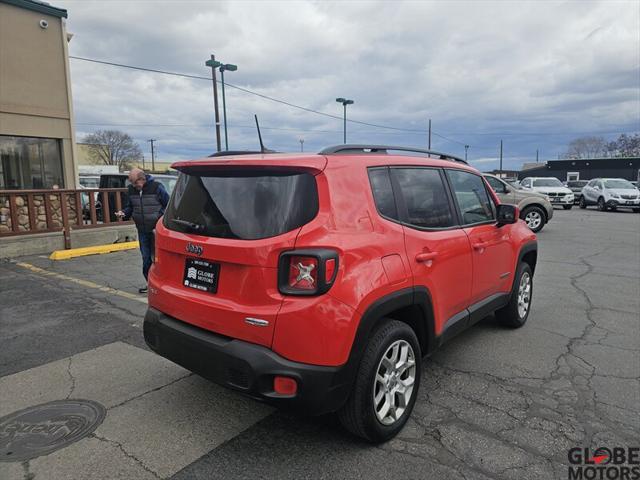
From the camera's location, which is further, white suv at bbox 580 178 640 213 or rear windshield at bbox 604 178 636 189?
rear windshield at bbox 604 178 636 189

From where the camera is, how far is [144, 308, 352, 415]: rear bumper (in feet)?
7.75

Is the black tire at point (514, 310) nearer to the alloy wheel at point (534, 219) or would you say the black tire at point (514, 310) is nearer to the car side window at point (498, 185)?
the car side window at point (498, 185)

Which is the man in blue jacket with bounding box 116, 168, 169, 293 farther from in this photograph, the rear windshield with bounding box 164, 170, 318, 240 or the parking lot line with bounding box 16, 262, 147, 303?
the rear windshield with bounding box 164, 170, 318, 240

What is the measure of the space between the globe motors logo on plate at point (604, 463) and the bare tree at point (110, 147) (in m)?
70.4

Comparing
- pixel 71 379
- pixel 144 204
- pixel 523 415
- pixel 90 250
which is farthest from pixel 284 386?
pixel 90 250

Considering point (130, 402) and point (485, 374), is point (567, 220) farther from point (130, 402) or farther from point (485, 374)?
point (130, 402)

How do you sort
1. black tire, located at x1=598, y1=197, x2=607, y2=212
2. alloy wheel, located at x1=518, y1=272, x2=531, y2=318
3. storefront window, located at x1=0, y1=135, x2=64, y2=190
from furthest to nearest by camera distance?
black tire, located at x1=598, y1=197, x2=607, y2=212
storefront window, located at x1=0, y1=135, x2=64, y2=190
alloy wheel, located at x1=518, y1=272, x2=531, y2=318

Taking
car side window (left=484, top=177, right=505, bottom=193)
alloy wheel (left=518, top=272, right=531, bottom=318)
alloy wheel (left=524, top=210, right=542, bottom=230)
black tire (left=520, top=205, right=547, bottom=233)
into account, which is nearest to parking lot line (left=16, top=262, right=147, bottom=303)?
alloy wheel (left=518, top=272, right=531, bottom=318)

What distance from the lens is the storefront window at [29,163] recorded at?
11.9 meters

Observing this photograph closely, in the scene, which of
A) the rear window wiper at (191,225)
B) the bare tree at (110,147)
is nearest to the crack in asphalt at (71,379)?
the rear window wiper at (191,225)

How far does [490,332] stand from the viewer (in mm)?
4777

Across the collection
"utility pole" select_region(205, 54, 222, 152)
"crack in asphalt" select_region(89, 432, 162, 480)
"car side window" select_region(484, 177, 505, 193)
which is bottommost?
"crack in asphalt" select_region(89, 432, 162, 480)

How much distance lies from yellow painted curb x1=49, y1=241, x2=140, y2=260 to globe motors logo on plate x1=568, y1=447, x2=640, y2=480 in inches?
374

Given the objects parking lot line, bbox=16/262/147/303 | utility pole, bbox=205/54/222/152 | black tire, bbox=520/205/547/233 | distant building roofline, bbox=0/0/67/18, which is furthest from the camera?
utility pole, bbox=205/54/222/152
